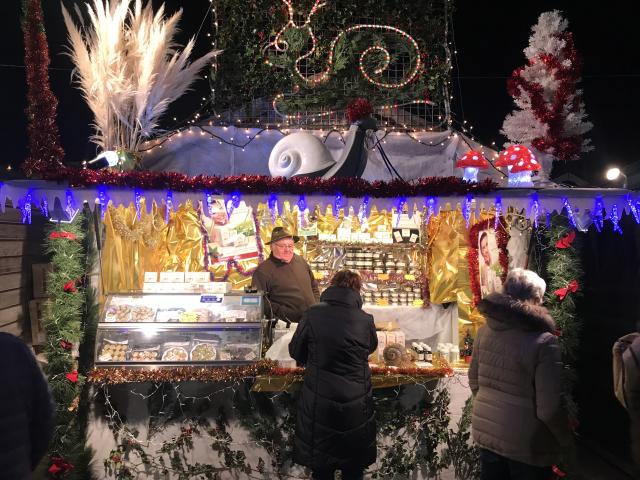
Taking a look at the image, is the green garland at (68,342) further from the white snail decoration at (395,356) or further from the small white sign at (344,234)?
the small white sign at (344,234)

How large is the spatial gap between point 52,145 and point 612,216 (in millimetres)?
5488

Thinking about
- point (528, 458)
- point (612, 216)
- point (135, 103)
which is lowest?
point (528, 458)

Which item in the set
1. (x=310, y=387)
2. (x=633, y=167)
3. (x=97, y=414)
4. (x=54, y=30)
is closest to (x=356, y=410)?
(x=310, y=387)

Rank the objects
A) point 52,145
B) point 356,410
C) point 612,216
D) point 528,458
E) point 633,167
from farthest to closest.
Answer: point 633,167 < point 612,216 < point 52,145 < point 356,410 < point 528,458

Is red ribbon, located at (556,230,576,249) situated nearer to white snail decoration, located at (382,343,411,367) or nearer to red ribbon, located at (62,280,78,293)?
white snail decoration, located at (382,343,411,367)

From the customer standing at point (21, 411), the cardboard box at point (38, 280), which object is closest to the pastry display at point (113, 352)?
the customer standing at point (21, 411)

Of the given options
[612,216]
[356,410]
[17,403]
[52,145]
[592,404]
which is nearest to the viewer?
[17,403]

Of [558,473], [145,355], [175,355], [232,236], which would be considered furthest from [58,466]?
[558,473]

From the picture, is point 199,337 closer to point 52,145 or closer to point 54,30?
point 52,145

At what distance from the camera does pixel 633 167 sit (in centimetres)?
869

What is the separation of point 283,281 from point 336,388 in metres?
2.29

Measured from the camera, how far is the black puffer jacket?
3.66m

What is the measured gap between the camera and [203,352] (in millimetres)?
4805

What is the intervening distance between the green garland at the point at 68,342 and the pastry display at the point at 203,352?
41.3 inches
